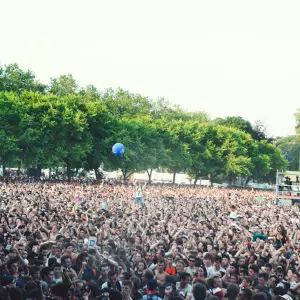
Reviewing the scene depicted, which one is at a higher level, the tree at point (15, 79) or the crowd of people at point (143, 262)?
the tree at point (15, 79)

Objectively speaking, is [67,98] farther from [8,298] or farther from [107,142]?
[8,298]

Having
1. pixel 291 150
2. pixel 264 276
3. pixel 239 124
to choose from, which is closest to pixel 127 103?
pixel 239 124

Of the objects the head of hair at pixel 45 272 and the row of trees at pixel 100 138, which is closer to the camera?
the head of hair at pixel 45 272

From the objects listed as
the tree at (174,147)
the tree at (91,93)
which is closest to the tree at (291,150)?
the tree at (91,93)

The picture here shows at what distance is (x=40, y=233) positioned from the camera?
42.5 feet

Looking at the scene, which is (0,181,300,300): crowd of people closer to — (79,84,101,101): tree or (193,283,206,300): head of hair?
(193,283,206,300): head of hair

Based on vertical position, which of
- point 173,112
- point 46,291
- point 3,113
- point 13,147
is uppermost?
point 173,112

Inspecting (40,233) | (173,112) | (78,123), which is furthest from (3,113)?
(173,112)

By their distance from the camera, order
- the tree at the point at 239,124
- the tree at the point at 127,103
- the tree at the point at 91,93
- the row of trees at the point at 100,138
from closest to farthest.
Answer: the row of trees at the point at 100,138
the tree at the point at 91,93
the tree at the point at 127,103
the tree at the point at 239,124

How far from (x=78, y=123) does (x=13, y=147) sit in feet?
27.4

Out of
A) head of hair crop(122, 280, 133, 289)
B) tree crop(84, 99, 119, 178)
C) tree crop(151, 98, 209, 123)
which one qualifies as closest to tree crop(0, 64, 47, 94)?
tree crop(84, 99, 119, 178)

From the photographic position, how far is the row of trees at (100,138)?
52.1 metres

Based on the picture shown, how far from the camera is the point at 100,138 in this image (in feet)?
202

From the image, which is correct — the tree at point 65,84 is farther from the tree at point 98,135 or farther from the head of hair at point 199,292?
the head of hair at point 199,292
